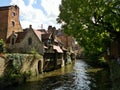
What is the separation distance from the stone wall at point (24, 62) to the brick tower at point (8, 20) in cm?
1262

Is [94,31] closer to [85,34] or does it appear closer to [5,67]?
[85,34]

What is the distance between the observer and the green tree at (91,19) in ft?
79.6

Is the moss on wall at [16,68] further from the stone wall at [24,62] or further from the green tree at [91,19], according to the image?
the green tree at [91,19]

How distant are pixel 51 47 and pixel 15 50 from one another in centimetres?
823

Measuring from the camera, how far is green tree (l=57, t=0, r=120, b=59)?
2425 centimetres

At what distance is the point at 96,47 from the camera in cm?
3125

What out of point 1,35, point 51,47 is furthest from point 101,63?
point 1,35

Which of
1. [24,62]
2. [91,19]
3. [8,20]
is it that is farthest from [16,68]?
[8,20]

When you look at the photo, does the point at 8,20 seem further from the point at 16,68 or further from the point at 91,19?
the point at 91,19

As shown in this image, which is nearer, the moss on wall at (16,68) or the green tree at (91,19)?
the green tree at (91,19)

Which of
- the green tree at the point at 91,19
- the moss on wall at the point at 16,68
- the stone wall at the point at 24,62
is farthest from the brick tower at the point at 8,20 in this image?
the green tree at the point at 91,19

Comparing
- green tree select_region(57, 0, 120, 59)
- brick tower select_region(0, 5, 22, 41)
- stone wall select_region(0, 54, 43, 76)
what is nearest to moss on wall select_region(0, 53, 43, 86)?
stone wall select_region(0, 54, 43, 76)

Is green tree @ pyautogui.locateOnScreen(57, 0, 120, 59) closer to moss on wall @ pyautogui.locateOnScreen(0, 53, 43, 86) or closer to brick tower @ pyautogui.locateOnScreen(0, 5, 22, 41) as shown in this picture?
moss on wall @ pyautogui.locateOnScreen(0, 53, 43, 86)

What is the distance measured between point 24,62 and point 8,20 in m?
20.2
